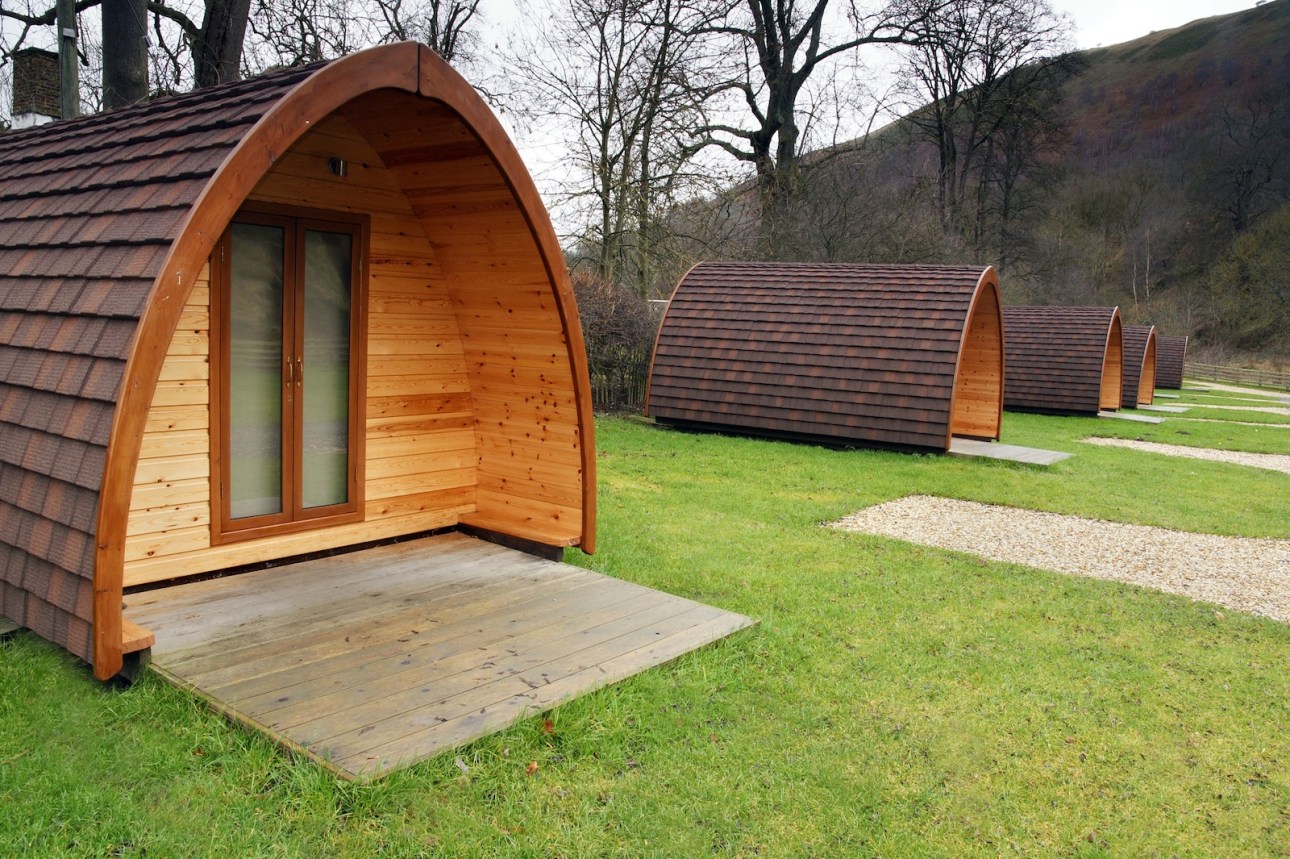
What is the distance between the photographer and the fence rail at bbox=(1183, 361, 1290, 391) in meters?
38.1

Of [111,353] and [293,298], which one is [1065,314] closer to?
[293,298]

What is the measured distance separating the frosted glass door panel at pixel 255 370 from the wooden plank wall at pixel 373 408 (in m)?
0.20

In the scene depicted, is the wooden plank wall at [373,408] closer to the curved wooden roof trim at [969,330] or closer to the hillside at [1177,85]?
the curved wooden roof trim at [969,330]

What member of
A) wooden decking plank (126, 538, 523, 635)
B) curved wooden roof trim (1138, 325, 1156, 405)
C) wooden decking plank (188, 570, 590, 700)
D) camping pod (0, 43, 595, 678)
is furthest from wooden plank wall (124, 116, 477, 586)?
curved wooden roof trim (1138, 325, 1156, 405)

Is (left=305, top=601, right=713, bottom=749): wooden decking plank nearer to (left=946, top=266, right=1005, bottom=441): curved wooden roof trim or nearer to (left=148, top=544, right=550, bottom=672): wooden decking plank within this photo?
(left=148, top=544, right=550, bottom=672): wooden decking plank

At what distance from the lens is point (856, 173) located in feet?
83.7

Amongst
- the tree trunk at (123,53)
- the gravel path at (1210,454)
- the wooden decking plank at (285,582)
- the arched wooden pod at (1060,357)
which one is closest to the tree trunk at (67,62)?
the tree trunk at (123,53)

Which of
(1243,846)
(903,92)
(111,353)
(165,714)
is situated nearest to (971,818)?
(1243,846)

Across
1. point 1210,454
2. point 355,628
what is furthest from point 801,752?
point 1210,454

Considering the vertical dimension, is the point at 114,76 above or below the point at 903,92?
below

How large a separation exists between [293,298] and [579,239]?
14.1 metres

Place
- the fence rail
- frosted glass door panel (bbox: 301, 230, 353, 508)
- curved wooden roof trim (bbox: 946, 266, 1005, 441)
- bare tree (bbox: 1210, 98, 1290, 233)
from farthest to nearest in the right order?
bare tree (bbox: 1210, 98, 1290, 233) → the fence rail → curved wooden roof trim (bbox: 946, 266, 1005, 441) → frosted glass door panel (bbox: 301, 230, 353, 508)

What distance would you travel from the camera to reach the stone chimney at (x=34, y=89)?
9.60 meters

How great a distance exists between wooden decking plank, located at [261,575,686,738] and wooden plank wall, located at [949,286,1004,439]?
403 inches
